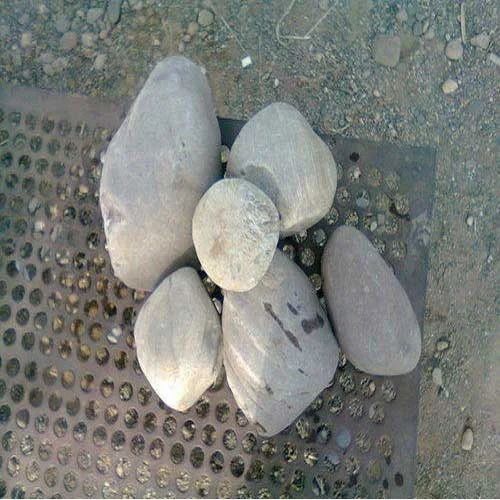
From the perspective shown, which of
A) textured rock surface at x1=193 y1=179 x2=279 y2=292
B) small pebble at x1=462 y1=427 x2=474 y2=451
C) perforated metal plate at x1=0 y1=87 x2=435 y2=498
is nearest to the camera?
textured rock surface at x1=193 y1=179 x2=279 y2=292

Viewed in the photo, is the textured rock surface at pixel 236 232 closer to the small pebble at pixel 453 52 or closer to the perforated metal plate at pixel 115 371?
the perforated metal plate at pixel 115 371

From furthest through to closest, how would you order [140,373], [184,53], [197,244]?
[184,53] < [140,373] < [197,244]

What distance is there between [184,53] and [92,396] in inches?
27.4

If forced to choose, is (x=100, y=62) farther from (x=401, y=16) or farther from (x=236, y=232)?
(x=236, y=232)

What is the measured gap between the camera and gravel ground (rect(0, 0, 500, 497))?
1.17 m

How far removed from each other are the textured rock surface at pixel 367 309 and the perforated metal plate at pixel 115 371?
0.21 feet

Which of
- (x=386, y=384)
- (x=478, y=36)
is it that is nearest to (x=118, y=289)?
(x=386, y=384)

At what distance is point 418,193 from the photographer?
0.84m

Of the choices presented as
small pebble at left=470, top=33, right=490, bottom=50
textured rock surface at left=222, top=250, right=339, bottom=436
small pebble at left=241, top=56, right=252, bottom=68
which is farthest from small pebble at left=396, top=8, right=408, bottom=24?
textured rock surface at left=222, top=250, right=339, bottom=436

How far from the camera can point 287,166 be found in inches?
27.2

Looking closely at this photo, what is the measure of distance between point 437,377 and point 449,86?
567mm

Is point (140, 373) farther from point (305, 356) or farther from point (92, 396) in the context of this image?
point (305, 356)

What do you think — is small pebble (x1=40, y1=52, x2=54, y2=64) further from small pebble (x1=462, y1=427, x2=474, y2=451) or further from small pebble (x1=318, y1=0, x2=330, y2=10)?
small pebble (x1=462, y1=427, x2=474, y2=451)

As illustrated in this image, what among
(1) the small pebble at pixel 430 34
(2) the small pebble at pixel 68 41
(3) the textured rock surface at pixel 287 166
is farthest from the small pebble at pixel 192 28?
(3) the textured rock surface at pixel 287 166
